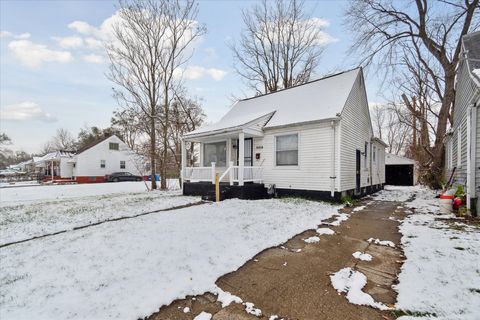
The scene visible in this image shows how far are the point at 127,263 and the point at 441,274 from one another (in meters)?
4.35

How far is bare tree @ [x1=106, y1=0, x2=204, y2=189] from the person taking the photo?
15.4 m

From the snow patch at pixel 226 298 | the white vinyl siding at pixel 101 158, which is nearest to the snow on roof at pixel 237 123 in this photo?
the snow patch at pixel 226 298

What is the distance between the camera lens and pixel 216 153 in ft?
40.2

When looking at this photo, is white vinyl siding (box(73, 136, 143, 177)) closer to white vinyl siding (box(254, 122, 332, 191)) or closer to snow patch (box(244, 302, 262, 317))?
white vinyl siding (box(254, 122, 332, 191))

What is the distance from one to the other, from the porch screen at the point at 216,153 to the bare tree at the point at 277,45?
13.1 m

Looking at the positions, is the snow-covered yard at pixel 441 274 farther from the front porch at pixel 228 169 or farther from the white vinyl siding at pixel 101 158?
the white vinyl siding at pixel 101 158

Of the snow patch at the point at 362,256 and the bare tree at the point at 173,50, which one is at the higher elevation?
the bare tree at the point at 173,50

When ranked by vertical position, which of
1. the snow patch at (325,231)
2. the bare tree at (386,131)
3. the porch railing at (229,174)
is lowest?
the snow patch at (325,231)

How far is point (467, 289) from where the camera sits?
2.61 metres

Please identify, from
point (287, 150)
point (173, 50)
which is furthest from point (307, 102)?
point (173, 50)

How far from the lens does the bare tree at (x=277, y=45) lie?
21.2 meters

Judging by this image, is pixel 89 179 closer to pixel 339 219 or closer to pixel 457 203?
pixel 339 219

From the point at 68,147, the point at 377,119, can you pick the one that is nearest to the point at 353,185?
the point at 377,119

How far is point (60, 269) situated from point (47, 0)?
10585mm
